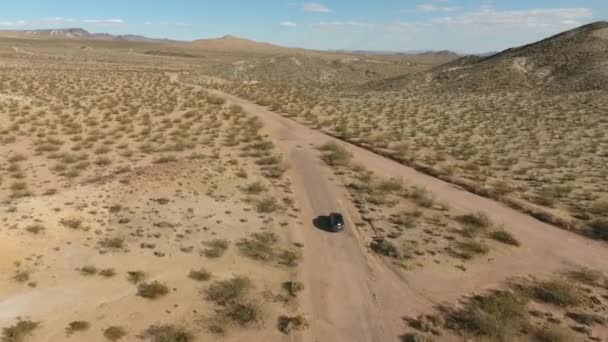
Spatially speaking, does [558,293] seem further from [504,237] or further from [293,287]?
[293,287]

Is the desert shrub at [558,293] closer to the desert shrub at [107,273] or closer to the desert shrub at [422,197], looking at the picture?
the desert shrub at [422,197]

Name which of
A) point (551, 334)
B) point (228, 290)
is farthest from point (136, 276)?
point (551, 334)

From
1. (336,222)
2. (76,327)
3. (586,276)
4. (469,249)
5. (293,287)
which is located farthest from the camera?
(336,222)

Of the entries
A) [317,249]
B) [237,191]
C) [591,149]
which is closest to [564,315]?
[317,249]

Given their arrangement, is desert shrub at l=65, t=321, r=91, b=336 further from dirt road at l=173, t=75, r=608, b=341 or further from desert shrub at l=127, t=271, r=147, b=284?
dirt road at l=173, t=75, r=608, b=341

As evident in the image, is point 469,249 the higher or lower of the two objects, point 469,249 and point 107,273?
the higher

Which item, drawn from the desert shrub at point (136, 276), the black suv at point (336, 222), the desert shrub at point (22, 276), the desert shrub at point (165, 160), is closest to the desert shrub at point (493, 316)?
the black suv at point (336, 222)
